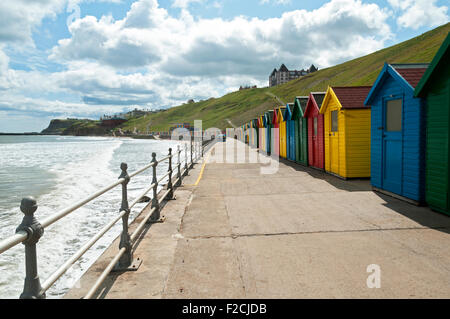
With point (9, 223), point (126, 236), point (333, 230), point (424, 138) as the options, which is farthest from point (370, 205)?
point (9, 223)

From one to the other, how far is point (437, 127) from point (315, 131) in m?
8.08

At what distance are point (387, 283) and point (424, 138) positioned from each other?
4652 millimetres

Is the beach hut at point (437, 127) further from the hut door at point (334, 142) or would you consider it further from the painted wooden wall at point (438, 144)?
the hut door at point (334, 142)

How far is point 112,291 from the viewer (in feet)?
12.2

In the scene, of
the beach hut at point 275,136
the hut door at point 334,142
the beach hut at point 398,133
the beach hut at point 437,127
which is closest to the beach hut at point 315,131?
the hut door at point 334,142

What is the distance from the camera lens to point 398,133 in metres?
8.29

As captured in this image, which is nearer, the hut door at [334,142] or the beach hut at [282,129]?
the hut door at [334,142]

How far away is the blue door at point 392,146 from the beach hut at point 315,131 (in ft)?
15.5

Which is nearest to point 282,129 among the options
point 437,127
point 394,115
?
point 394,115

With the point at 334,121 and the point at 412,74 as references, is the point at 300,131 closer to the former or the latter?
the point at 334,121

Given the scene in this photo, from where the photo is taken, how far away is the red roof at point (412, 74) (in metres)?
7.80

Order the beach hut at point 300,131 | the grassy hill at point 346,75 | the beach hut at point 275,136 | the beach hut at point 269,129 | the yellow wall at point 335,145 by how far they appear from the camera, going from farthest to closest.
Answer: the grassy hill at point 346,75 → the beach hut at point 269,129 → the beach hut at point 275,136 → the beach hut at point 300,131 → the yellow wall at point 335,145

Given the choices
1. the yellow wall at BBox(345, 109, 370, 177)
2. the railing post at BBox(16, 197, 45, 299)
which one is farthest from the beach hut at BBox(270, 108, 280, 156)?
the railing post at BBox(16, 197, 45, 299)
